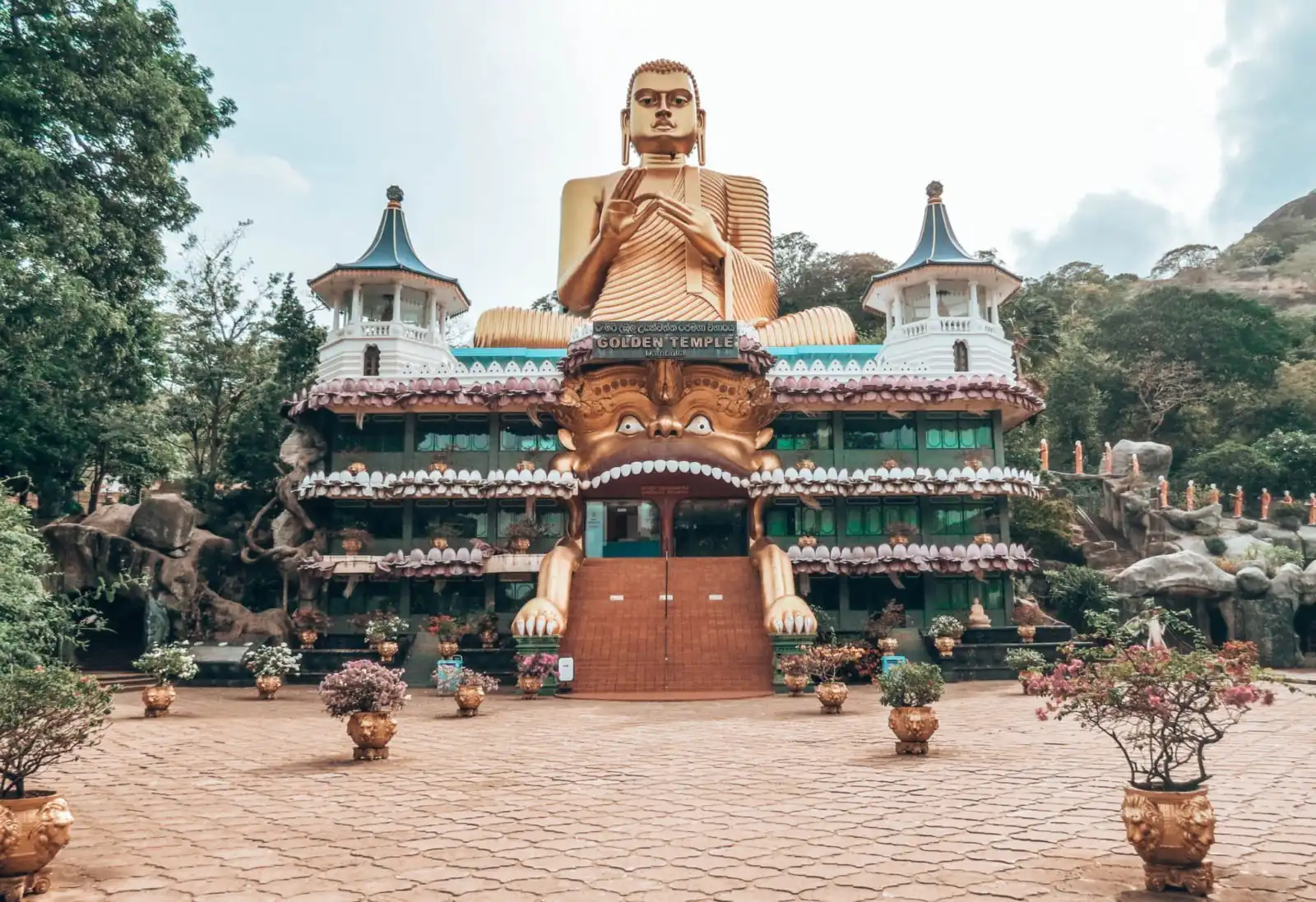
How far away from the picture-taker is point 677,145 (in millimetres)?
32531

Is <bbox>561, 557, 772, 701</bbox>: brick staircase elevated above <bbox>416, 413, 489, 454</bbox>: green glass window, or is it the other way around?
<bbox>416, 413, 489, 454</bbox>: green glass window

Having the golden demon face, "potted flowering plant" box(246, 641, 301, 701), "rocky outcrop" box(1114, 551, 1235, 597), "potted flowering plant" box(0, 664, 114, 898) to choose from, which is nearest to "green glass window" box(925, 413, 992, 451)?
the golden demon face

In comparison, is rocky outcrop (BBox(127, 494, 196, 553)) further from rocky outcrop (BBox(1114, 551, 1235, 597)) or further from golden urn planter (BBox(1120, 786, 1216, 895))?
rocky outcrop (BBox(1114, 551, 1235, 597))

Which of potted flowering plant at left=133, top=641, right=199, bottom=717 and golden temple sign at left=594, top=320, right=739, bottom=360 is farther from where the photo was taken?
golden temple sign at left=594, top=320, right=739, bottom=360

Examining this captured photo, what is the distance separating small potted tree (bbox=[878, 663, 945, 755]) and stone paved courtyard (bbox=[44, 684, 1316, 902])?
0.37 meters

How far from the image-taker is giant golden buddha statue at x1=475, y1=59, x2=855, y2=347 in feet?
96.7

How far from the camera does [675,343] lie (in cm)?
2580

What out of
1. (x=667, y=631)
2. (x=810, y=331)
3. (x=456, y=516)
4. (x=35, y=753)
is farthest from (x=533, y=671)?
(x=810, y=331)

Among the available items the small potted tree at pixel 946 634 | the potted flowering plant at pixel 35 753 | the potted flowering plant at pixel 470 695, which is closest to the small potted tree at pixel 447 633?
the potted flowering plant at pixel 470 695

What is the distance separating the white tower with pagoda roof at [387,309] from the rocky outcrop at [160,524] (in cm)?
605

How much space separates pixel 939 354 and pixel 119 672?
79.6 ft

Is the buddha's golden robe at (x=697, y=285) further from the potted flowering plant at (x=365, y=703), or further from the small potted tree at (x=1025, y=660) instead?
the potted flowering plant at (x=365, y=703)

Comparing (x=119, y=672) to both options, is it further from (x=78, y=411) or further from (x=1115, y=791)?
(x=1115, y=791)

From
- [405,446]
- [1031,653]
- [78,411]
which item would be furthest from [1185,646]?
[78,411]
